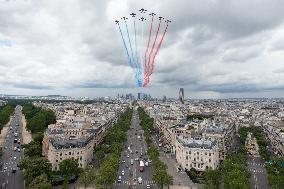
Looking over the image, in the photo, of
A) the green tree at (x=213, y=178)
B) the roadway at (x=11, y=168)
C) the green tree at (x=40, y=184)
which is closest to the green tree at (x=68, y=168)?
the roadway at (x=11, y=168)

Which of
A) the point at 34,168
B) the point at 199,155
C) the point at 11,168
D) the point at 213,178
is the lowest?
the point at 11,168

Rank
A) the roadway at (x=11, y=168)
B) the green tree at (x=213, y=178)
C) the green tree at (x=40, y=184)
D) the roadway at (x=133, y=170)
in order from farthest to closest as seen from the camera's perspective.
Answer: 1. the roadway at (x=133, y=170)
2. the roadway at (x=11, y=168)
3. the green tree at (x=213, y=178)
4. the green tree at (x=40, y=184)

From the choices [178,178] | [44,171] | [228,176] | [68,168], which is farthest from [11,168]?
[228,176]

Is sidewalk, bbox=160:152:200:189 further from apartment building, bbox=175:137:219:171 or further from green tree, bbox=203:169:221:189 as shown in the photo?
green tree, bbox=203:169:221:189

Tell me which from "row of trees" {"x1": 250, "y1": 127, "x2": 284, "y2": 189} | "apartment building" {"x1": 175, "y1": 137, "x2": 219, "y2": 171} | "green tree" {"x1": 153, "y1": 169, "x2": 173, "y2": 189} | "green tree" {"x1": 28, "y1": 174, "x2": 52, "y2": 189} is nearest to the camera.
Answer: "green tree" {"x1": 28, "y1": 174, "x2": 52, "y2": 189}

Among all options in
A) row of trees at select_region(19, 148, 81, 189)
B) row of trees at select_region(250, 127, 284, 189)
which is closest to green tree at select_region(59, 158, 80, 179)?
row of trees at select_region(19, 148, 81, 189)

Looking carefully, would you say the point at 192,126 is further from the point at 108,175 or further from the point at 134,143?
the point at 108,175

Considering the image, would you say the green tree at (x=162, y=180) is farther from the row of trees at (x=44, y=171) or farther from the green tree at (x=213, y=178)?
the row of trees at (x=44, y=171)

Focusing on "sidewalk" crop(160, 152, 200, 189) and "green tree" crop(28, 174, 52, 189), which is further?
"sidewalk" crop(160, 152, 200, 189)

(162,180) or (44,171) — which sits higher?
(44,171)

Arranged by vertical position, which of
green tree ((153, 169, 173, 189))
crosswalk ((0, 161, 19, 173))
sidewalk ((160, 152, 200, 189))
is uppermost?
green tree ((153, 169, 173, 189))

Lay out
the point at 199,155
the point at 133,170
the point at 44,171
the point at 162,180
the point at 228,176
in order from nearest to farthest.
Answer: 1. the point at 228,176
2. the point at 162,180
3. the point at 44,171
4. the point at 133,170
5. the point at 199,155

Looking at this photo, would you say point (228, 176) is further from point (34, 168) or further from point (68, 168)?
point (34, 168)

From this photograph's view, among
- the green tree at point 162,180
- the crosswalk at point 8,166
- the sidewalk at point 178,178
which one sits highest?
the green tree at point 162,180
